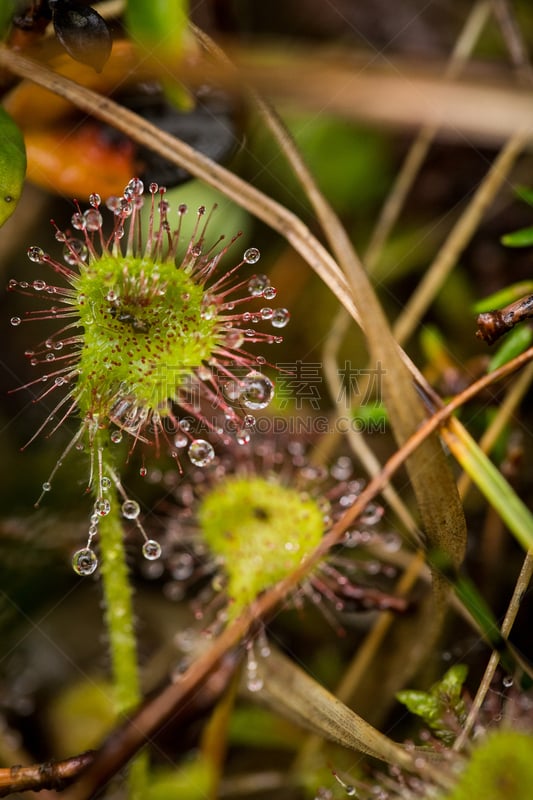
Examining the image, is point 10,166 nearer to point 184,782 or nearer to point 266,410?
→ point 266,410

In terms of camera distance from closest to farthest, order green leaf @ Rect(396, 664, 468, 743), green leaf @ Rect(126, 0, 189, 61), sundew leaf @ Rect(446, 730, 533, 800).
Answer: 1. sundew leaf @ Rect(446, 730, 533, 800)
2. green leaf @ Rect(126, 0, 189, 61)
3. green leaf @ Rect(396, 664, 468, 743)

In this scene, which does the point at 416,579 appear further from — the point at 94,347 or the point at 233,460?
the point at 94,347

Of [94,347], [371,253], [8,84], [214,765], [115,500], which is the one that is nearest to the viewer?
[94,347]

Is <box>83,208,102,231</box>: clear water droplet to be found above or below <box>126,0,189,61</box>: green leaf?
below

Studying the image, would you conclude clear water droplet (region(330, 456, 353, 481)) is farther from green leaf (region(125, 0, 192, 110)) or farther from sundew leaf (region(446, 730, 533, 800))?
green leaf (region(125, 0, 192, 110))

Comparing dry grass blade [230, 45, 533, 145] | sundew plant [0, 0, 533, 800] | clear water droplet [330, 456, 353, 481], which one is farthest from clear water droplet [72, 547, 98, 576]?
dry grass blade [230, 45, 533, 145]

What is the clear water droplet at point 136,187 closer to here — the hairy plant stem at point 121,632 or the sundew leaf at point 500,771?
the hairy plant stem at point 121,632

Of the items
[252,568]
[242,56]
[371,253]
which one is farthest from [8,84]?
[252,568]
